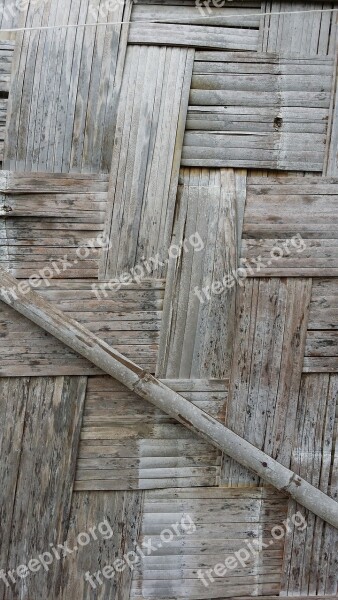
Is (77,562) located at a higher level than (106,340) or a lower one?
lower

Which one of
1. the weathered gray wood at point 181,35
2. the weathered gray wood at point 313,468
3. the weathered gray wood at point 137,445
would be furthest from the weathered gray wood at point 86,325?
the weathered gray wood at point 181,35

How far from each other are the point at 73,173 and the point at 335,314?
1.37 meters

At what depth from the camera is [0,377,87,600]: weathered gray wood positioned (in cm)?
283

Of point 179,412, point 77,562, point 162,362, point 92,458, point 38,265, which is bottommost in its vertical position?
point 77,562

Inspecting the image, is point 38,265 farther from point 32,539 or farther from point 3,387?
point 32,539

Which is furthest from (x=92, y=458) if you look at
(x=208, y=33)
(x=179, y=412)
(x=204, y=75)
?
(x=208, y=33)

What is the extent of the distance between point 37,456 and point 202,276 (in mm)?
1125

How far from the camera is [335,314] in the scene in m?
2.86

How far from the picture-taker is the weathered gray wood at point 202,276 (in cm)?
284

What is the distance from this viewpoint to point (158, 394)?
110 inches

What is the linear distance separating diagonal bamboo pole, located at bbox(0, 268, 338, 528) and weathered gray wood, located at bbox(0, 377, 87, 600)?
0.18 m

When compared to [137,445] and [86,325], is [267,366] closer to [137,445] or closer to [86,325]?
[137,445]

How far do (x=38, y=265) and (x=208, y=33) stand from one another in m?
1.32

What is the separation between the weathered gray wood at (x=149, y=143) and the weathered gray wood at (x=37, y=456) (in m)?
0.77
